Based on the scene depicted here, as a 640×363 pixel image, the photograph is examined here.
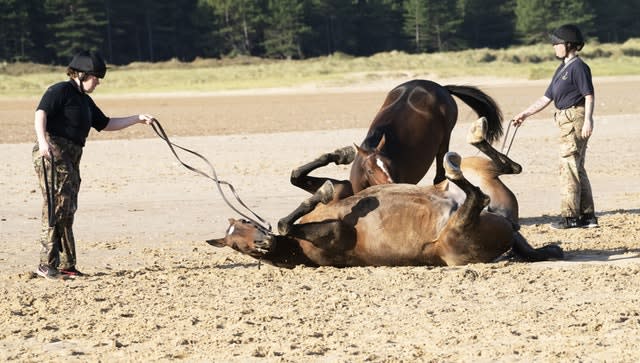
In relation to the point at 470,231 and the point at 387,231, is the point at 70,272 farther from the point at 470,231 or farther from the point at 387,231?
the point at 470,231

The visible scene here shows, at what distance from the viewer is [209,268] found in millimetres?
8648

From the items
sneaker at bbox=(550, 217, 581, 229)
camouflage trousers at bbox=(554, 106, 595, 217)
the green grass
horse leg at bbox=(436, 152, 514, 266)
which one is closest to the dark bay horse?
horse leg at bbox=(436, 152, 514, 266)

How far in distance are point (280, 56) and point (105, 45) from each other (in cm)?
1027

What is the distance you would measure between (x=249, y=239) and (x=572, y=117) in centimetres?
371

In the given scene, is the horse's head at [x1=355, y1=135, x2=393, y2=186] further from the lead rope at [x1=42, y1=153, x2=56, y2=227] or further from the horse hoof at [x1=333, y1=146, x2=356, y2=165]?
the lead rope at [x1=42, y1=153, x2=56, y2=227]

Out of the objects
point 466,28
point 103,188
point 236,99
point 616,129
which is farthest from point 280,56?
point 103,188

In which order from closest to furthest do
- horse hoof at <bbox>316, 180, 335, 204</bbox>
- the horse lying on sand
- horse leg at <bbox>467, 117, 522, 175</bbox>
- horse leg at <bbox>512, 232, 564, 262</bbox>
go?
the horse lying on sand < horse hoof at <bbox>316, 180, 335, 204</bbox> < horse leg at <bbox>467, 117, 522, 175</bbox> < horse leg at <bbox>512, 232, 564, 262</bbox>

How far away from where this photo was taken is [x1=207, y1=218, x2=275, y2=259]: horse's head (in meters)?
7.68

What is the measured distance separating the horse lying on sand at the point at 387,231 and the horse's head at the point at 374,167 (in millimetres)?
522

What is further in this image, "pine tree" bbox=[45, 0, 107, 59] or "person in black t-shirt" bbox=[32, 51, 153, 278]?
"pine tree" bbox=[45, 0, 107, 59]

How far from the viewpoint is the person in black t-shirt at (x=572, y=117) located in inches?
386

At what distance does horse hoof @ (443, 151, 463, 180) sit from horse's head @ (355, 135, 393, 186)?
1.06m

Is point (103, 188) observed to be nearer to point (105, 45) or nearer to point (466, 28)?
point (105, 45)

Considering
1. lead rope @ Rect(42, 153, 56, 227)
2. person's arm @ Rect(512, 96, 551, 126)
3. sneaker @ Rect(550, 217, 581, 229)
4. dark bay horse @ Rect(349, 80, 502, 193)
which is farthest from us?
sneaker @ Rect(550, 217, 581, 229)
